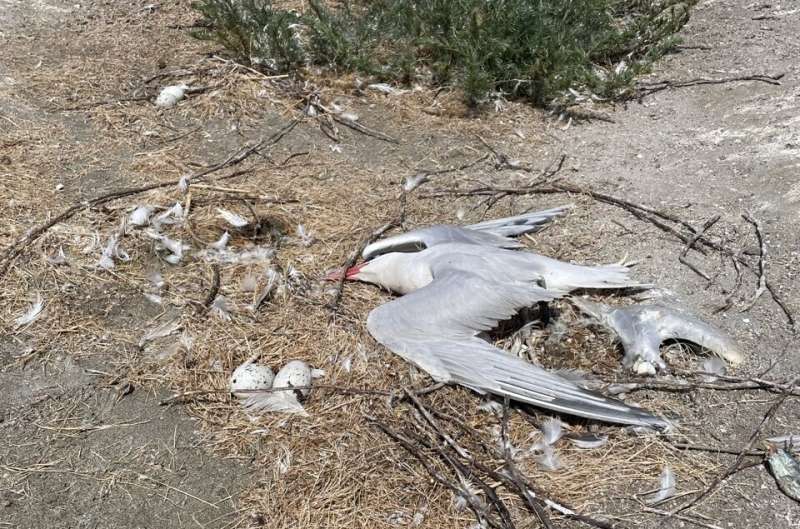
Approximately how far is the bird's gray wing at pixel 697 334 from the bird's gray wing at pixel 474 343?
0.51 meters

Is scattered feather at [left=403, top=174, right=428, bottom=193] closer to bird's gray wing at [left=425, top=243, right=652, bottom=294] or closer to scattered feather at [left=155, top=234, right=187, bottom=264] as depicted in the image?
bird's gray wing at [left=425, top=243, right=652, bottom=294]

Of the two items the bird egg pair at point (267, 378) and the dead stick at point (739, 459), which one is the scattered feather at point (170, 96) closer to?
the bird egg pair at point (267, 378)

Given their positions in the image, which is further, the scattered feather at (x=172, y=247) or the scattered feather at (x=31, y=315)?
the scattered feather at (x=172, y=247)

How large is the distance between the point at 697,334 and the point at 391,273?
1.42m

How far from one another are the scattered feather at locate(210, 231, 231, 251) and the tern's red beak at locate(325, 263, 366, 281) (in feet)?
2.00

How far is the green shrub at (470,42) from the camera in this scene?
4.91m

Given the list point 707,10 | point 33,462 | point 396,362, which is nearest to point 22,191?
point 33,462

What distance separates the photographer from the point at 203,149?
461 centimetres

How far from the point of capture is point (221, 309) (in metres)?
3.35

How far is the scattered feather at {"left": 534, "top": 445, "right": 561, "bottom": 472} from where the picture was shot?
2.69 metres

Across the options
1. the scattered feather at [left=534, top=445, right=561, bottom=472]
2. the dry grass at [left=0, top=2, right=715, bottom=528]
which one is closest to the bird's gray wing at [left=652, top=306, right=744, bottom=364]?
the dry grass at [left=0, top=2, right=715, bottom=528]

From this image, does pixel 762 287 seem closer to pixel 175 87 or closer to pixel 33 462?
pixel 33 462

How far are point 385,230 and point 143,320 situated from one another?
135 centimetres

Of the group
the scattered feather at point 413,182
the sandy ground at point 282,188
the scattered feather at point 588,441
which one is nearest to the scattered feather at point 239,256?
the sandy ground at point 282,188
